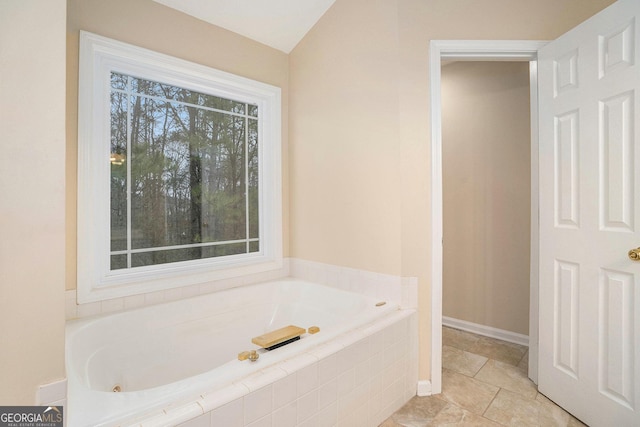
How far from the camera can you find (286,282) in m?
2.50

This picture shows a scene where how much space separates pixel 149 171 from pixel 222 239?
0.69m

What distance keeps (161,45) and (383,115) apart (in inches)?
57.5

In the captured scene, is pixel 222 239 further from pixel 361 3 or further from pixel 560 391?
pixel 560 391

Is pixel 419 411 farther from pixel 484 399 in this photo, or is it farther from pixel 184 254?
pixel 184 254

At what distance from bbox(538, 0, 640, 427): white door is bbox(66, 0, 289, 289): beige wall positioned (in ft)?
6.07

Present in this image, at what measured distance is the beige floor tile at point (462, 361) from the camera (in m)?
2.25

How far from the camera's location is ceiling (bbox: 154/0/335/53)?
212 centimetres

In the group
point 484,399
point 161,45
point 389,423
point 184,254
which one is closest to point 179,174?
point 184,254

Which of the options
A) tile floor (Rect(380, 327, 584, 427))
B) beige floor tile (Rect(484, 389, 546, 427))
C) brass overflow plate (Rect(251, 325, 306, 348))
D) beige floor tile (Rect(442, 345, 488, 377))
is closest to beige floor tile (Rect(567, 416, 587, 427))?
tile floor (Rect(380, 327, 584, 427))

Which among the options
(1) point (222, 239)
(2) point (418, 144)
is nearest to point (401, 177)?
(2) point (418, 144)

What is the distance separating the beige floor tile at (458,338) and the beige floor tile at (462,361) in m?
0.10

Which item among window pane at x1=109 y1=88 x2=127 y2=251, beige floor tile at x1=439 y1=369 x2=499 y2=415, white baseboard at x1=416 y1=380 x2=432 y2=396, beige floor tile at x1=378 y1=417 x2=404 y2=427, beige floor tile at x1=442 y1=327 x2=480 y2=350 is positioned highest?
window pane at x1=109 y1=88 x2=127 y2=251

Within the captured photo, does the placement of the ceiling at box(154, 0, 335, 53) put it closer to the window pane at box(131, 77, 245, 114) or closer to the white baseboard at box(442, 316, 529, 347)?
the window pane at box(131, 77, 245, 114)

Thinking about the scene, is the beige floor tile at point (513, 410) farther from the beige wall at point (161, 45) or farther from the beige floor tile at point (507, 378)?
the beige wall at point (161, 45)
